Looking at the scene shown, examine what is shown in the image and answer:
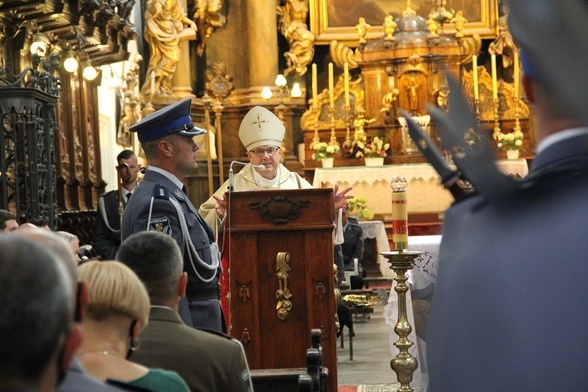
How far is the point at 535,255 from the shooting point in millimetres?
1174

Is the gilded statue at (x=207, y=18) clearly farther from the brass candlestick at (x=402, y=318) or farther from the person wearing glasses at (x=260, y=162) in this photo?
the brass candlestick at (x=402, y=318)

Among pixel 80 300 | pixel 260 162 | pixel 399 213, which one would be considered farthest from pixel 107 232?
pixel 80 300

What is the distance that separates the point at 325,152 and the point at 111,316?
15560 mm

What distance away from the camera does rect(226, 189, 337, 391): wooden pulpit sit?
630cm

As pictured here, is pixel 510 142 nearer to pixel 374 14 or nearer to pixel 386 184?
pixel 386 184

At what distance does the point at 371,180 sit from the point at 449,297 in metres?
16.2

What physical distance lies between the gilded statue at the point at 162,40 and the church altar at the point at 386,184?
3.23 metres

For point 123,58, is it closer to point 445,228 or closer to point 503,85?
point 503,85

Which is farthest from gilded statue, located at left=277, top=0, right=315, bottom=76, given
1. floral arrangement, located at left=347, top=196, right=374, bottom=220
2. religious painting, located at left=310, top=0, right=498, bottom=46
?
floral arrangement, located at left=347, top=196, right=374, bottom=220

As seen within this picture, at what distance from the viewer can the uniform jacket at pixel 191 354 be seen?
3143mm

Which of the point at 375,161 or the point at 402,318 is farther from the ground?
the point at 375,161

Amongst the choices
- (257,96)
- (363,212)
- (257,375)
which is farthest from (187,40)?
(257,375)

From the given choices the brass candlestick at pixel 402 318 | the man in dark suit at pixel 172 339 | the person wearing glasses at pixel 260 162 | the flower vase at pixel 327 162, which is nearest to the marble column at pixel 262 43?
Result: the flower vase at pixel 327 162

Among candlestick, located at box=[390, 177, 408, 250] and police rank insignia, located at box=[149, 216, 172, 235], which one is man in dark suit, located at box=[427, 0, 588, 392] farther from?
candlestick, located at box=[390, 177, 408, 250]
